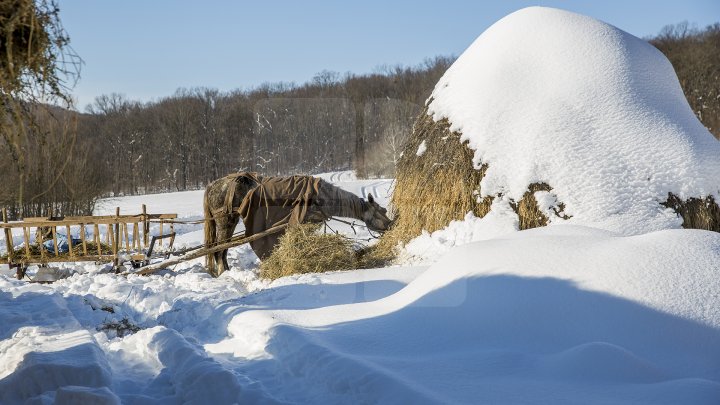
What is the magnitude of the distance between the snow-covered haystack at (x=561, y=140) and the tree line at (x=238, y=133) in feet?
8.84

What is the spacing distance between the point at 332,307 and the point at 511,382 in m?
2.98

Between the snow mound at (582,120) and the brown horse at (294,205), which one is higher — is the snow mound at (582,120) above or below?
above

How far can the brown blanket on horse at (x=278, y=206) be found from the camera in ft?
34.8

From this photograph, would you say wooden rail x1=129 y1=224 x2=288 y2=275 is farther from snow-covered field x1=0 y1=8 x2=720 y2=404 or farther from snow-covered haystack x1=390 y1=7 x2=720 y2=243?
snow-covered haystack x1=390 y1=7 x2=720 y2=243

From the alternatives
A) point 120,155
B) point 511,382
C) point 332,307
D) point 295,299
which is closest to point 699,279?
point 511,382

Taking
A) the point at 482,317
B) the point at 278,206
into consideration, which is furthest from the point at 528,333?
the point at 278,206

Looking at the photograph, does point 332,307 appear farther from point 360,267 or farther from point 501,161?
point 501,161

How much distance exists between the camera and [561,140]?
8.46m

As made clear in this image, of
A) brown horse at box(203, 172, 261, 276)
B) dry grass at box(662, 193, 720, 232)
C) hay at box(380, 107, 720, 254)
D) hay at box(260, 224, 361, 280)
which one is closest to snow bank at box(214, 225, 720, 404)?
hay at box(380, 107, 720, 254)

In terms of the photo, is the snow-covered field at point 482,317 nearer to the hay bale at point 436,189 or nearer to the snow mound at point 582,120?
the snow mound at point 582,120

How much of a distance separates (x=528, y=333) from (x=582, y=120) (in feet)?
16.6

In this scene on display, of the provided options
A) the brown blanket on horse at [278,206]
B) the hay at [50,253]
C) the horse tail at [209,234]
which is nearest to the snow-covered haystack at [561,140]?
the brown blanket on horse at [278,206]

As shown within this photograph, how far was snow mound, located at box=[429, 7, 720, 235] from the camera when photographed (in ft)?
26.3

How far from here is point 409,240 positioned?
9430 millimetres
